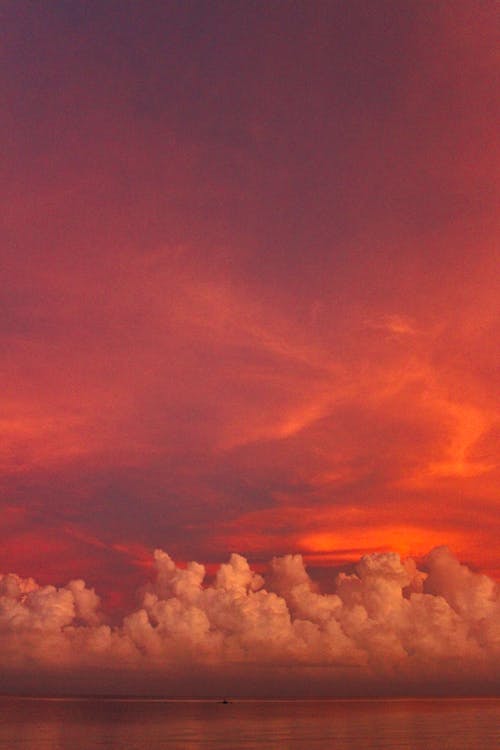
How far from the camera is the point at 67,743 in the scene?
14775 cm

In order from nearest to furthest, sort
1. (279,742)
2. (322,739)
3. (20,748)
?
(20,748) → (279,742) → (322,739)

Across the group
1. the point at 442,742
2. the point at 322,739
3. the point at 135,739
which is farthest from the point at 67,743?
the point at 442,742

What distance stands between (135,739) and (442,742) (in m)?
62.0

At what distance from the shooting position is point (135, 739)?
158125 millimetres

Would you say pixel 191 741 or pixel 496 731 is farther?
pixel 496 731

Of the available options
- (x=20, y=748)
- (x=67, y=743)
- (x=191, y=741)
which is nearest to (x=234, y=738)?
(x=191, y=741)

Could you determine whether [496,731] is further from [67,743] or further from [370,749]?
[67,743]

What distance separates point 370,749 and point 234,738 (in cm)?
3645

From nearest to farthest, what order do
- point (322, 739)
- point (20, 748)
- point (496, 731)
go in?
point (20, 748) → point (322, 739) → point (496, 731)

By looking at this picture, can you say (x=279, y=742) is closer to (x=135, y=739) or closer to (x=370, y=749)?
(x=370, y=749)

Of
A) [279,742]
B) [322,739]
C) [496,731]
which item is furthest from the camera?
[496,731]

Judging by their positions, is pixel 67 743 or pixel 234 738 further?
pixel 234 738

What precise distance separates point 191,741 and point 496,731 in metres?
80.0

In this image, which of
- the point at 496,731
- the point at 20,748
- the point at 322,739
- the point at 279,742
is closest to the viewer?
the point at 20,748
